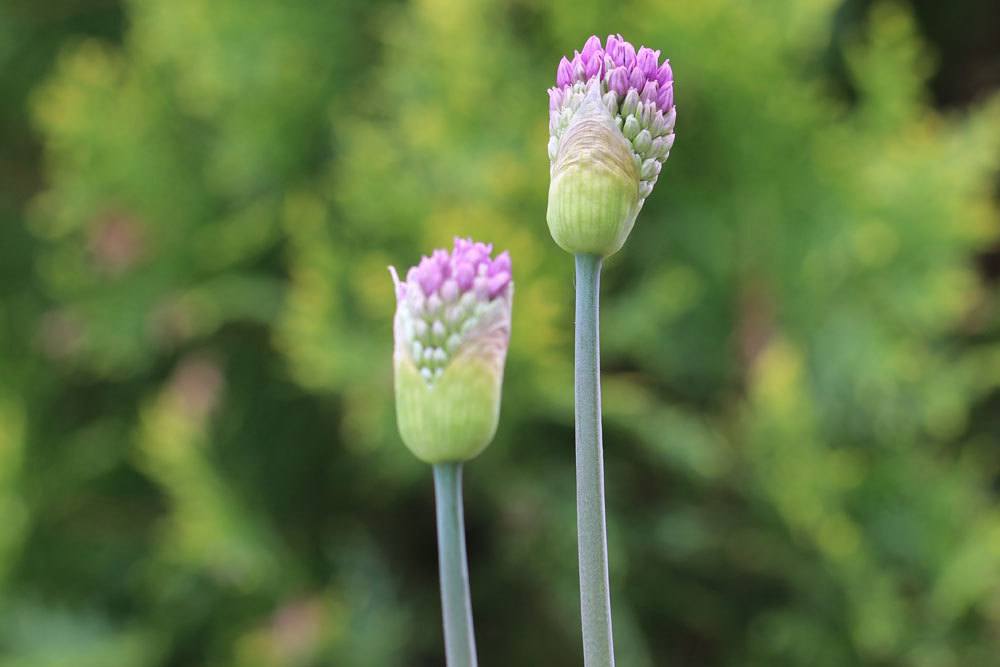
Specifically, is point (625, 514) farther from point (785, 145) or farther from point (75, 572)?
point (75, 572)

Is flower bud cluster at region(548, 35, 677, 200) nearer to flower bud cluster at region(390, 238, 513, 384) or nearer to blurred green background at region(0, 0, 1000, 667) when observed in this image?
flower bud cluster at region(390, 238, 513, 384)

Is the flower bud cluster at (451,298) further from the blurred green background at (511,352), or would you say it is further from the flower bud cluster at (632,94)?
the blurred green background at (511,352)

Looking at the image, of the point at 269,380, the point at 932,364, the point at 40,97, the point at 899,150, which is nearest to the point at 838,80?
the point at 899,150

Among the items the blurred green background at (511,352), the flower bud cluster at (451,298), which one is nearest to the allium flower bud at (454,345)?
the flower bud cluster at (451,298)

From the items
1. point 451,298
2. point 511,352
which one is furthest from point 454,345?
point 511,352

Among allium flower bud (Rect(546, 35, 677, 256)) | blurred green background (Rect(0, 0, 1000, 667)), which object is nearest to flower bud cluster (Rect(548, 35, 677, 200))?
allium flower bud (Rect(546, 35, 677, 256))

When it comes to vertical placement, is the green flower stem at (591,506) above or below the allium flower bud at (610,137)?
below
